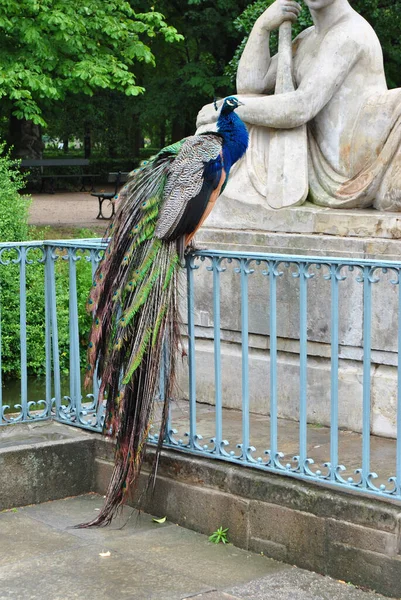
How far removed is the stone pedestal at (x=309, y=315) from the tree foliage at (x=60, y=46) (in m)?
8.19

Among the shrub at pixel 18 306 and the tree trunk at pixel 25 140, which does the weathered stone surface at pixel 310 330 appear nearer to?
the shrub at pixel 18 306

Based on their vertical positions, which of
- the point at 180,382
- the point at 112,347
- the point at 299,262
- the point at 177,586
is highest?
the point at 299,262

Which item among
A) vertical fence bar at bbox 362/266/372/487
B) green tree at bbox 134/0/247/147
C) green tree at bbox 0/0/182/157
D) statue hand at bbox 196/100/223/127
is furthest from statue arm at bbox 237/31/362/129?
green tree at bbox 134/0/247/147

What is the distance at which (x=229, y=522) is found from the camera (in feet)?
16.4

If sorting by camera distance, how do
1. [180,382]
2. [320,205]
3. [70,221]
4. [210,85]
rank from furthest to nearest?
[210,85], [70,221], [180,382], [320,205]

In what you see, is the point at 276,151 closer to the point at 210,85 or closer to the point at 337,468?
the point at 337,468

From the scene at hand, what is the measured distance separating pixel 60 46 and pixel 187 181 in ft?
33.2

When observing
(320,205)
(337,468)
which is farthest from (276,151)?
(337,468)

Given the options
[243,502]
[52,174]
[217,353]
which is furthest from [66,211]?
[243,502]

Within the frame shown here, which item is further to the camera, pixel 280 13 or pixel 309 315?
pixel 280 13

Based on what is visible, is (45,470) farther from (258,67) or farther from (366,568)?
(258,67)

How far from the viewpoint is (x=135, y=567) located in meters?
4.68

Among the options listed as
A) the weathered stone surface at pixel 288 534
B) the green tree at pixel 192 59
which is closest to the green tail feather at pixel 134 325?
the weathered stone surface at pixel 288 534

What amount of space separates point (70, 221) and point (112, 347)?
15471 millimetres
